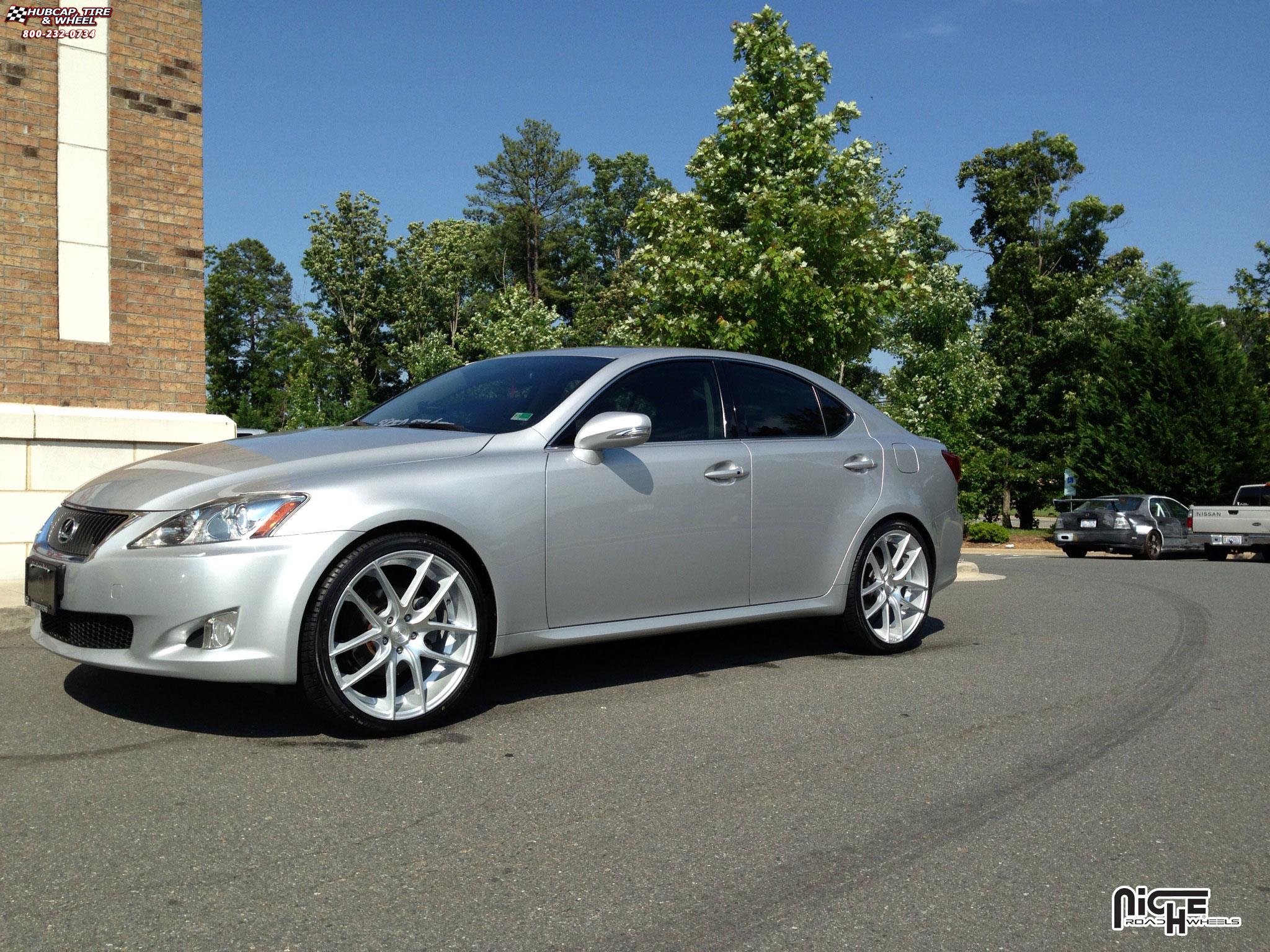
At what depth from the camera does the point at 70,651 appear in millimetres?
4516

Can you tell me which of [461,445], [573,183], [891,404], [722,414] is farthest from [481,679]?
[573,183]

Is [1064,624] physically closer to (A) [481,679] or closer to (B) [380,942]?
(A) [481,679]

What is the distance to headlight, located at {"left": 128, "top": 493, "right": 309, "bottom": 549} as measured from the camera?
14.2ft

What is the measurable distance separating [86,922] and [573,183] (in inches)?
2818

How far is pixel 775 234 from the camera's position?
1941 centimetres

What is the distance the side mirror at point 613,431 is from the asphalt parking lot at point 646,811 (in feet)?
3.90

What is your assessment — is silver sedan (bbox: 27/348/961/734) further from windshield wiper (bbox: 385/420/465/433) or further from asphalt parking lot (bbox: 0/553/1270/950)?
asphalt parking lot (bbox: 0/553/1270/950)

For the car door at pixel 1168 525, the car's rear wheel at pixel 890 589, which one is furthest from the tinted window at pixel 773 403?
the car door at pixel 1168 525

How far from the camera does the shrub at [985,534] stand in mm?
31047

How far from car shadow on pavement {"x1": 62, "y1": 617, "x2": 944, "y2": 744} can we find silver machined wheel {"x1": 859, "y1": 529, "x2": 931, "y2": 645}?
7.4 inches

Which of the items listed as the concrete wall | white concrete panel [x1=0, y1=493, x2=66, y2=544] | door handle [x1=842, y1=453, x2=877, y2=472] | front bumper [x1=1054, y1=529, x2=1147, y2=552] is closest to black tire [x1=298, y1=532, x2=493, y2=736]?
door handle [x1=842, y1=453, x2=877, y2=472]

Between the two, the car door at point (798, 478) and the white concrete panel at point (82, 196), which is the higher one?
the white concrete panel at point (82, 196)

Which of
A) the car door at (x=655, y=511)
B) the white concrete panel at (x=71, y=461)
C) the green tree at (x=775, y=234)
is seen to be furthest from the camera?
the green tree at (x=775, y=234)

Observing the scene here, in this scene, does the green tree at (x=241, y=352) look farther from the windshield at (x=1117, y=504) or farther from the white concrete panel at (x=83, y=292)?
the white concrete panel at (x=83, y=292)
